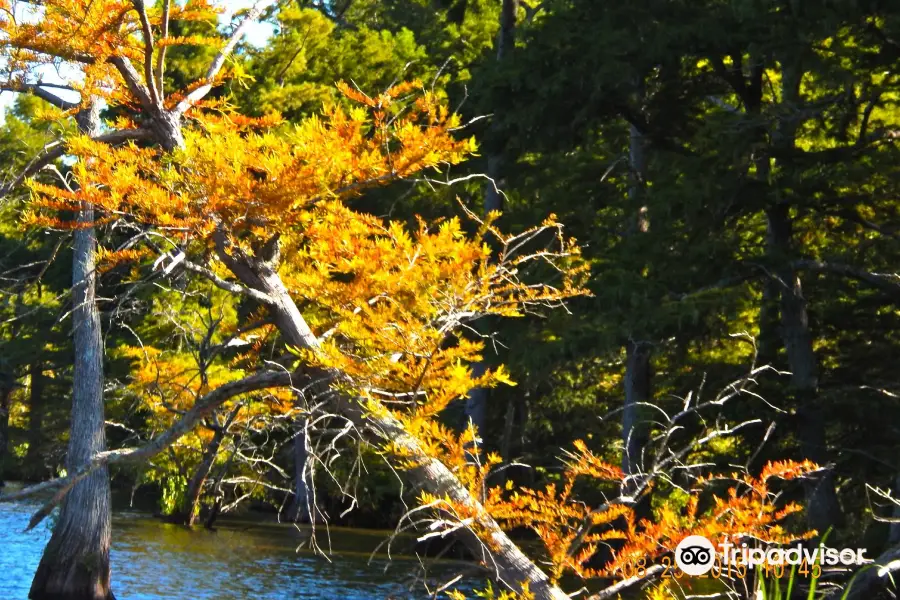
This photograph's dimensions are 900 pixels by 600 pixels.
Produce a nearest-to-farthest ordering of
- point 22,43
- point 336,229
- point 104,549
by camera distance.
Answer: point 336,229
point 22,43
point 104,549

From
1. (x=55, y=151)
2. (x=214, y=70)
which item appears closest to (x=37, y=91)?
(x=55, y=151)

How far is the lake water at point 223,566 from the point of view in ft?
45.4

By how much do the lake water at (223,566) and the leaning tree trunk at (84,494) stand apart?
41 cm

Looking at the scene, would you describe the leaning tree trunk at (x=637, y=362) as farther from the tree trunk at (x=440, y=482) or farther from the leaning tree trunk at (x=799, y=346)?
the tree trunk at (x=440, y=482)

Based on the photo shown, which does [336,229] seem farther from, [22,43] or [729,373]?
[729,373]

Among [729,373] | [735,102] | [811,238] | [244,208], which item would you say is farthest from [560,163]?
[244,208]

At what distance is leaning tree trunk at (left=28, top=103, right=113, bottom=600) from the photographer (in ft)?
40.1

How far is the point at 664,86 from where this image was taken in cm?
1389

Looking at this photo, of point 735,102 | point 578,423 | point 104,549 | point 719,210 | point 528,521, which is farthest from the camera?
point 578,423

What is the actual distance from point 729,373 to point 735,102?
18.2 ft

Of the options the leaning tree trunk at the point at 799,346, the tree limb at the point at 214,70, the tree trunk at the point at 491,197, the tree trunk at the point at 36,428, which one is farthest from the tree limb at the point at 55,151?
the tree trunk at the point at 36,428

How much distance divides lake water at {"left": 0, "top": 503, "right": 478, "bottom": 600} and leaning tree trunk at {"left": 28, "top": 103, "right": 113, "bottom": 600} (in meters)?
0.41

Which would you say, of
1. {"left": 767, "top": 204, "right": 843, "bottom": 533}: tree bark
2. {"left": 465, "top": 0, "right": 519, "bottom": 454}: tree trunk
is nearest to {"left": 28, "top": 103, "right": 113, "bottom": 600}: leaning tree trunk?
{"left": 465, "top": 0, "right": 519, "bottom": 454}: tree trunk

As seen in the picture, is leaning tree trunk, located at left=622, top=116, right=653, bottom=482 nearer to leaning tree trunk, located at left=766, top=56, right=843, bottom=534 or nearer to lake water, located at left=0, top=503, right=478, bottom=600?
leaning tree trunk, located at left=766, top=56, right=843, bottom=534
